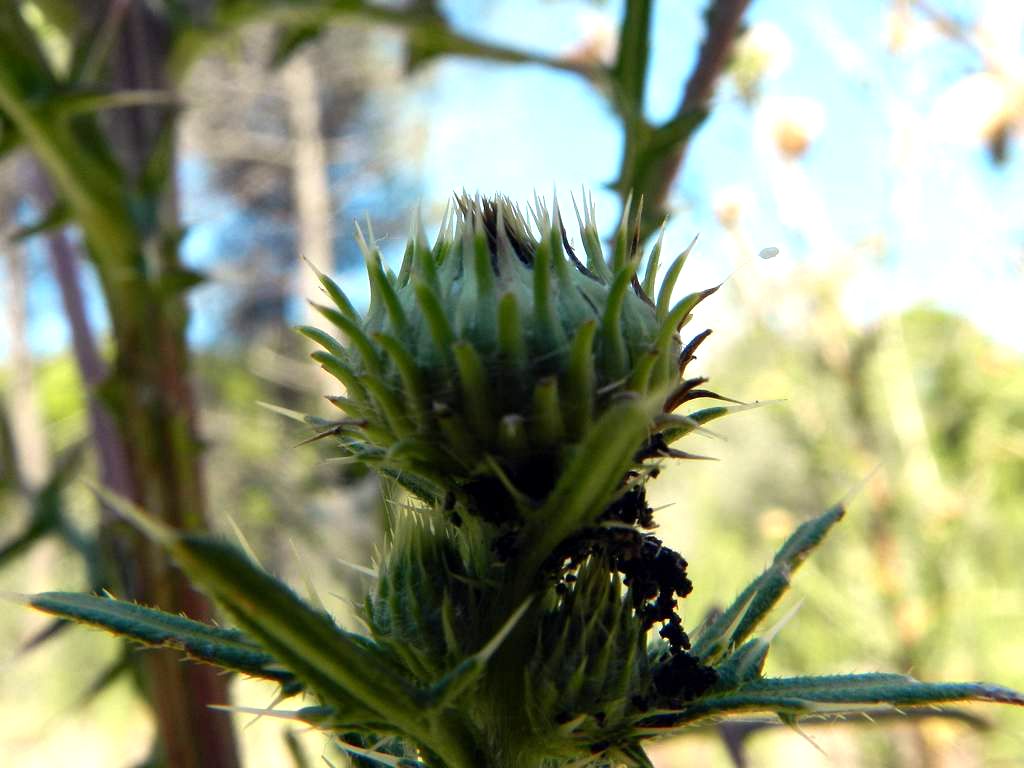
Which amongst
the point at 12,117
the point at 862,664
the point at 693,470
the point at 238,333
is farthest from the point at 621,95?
the point at 238,333

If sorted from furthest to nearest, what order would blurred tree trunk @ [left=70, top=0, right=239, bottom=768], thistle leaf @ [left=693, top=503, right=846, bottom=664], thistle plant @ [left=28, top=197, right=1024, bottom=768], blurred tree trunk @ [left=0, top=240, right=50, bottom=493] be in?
blurred tree trunk @ [left=0, top=240, right=50, bottom=493] → blurred tree trunk @ [left=70, top=0, right=239, bottom=768] → thistle leaf @ [left=693, top=503, right=846, bottom=664] → thistle plant @ [left=28, top=197, right=1024, bottom=768]

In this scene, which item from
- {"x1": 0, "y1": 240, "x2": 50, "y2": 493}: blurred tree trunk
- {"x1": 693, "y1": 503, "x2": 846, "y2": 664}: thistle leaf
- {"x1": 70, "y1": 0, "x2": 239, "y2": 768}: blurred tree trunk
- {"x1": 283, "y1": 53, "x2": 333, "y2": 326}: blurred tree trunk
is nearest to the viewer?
{"x1": 693, "y1": 503, "x2": 846, "y2": 664}: thistle leaf

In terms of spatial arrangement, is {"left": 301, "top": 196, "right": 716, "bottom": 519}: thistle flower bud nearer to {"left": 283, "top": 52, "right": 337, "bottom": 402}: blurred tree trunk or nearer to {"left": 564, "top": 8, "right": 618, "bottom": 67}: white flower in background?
{"left": 564, "top": 8, "right": 618, "bottom": 67}: white flower in background

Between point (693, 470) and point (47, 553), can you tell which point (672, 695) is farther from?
point (693, 470)

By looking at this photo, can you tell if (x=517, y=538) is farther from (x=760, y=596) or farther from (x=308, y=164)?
(x=308, y=164)

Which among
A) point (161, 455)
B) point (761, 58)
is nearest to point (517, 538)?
point (161, 455)

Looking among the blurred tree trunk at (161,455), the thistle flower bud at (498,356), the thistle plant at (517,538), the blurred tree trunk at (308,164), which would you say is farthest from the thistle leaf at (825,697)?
the blurred tree trunk at (308,164)

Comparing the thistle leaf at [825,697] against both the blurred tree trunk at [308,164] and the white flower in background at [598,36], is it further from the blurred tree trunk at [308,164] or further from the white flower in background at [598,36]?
the blurred tree trunk at [308,164]

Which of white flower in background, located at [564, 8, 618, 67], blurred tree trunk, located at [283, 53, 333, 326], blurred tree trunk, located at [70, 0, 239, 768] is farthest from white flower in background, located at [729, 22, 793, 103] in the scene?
blurred tree trunk, located at [283, 53, 333, 326]
